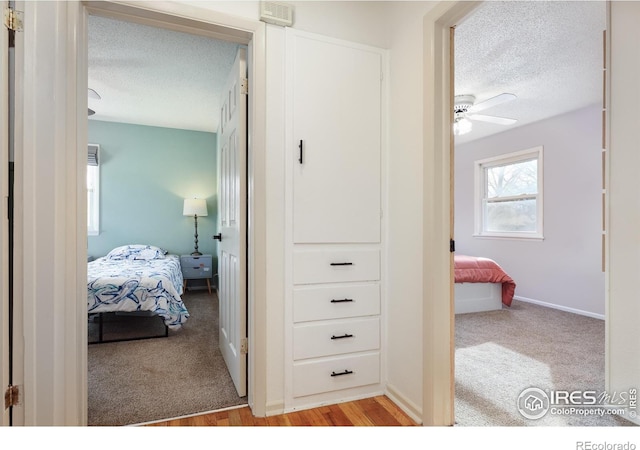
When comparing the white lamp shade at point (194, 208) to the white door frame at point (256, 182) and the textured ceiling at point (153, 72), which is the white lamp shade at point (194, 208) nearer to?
the textured ceiling at point (153, 72)

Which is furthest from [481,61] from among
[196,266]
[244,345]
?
[196,266]

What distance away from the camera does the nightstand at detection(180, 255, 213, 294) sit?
4819 mm

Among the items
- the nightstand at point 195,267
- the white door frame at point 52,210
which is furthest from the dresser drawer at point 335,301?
the nightstand at point 195,267

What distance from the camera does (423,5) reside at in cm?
171

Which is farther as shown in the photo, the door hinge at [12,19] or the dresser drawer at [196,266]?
the dresser drawer at [196,266]

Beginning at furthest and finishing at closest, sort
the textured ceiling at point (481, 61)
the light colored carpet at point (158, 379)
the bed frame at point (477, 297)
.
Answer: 1. the bed frame at point (477, 297)
2. the textured ceiling at point (481, 61)
3. the light colored carpet at point (158, 379)

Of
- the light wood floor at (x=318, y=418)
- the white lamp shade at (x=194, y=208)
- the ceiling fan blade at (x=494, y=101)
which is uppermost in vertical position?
the ceiling fan blade at (x=494, y=101)

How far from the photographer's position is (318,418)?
1741mm

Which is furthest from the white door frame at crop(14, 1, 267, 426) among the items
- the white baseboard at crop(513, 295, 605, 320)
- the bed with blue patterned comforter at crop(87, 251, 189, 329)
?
the white baseboard at crop(513, 295, 605, 320)

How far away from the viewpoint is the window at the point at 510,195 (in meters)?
4.40

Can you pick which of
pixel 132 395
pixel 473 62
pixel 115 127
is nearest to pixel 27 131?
pixel 132 395

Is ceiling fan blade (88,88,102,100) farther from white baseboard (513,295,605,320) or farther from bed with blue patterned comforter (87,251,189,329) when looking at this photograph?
white baseboard (513,295,605,320)

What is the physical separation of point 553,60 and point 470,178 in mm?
2641

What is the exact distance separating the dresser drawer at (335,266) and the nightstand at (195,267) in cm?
346
